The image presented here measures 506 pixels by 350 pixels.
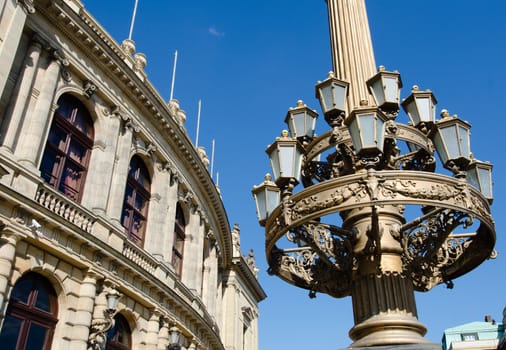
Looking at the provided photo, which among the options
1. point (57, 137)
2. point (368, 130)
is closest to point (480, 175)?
point (368, 130)

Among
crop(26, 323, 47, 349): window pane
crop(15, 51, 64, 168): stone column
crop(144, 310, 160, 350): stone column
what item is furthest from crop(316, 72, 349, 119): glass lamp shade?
crop(144, 310, 160, 350): stone column

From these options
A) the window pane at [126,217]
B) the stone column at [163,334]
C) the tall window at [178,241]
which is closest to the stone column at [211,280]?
the tall window at [178,241]

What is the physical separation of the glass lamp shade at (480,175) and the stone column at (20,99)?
12.1 metres

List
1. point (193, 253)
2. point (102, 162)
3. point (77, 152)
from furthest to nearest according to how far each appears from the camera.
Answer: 1. point (193, 253)
2. point (102, 162)
3. point (77, 152)

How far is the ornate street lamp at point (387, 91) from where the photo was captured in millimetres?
5648

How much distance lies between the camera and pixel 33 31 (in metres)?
15.5

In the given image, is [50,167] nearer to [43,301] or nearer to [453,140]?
[43,301]

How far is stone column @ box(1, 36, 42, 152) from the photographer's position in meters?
13.7

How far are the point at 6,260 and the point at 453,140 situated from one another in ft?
36.4

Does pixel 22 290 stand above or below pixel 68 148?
below

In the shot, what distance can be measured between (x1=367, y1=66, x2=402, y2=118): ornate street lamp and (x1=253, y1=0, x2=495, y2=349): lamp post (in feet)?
0.04

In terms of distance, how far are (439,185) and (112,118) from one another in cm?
1596

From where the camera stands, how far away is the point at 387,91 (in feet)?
18.5

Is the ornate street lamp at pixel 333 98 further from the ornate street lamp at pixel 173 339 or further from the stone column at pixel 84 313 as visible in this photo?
the ornate street lamp at pixel 173 339
